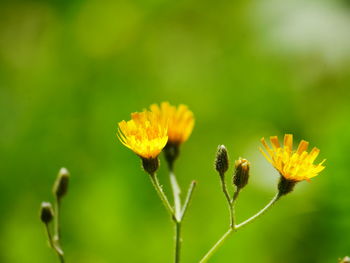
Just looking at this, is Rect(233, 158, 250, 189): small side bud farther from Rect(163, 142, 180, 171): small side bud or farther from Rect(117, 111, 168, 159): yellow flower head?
Rect(163, 142, 180, 171): small side bud

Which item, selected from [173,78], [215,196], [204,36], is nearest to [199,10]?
[204,36]

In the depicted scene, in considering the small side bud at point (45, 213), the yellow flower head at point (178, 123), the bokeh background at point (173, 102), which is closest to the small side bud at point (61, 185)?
the small side bud at point (45, 213)

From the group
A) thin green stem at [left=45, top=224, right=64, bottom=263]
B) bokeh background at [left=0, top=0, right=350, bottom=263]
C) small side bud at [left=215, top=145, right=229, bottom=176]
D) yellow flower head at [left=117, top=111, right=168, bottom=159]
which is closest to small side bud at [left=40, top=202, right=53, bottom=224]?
thin green stem at [left=45, top=224, right=64, bottom=263]

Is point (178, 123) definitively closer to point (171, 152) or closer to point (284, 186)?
point (171, 152)

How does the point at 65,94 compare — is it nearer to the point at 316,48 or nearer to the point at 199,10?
the point at 199,10

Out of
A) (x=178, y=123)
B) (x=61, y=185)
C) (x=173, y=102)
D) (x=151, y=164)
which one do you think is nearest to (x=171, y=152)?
(x=178, y=123)

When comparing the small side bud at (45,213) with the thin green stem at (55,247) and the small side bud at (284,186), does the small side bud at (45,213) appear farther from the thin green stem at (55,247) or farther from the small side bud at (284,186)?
the small side bud at (284,186)
